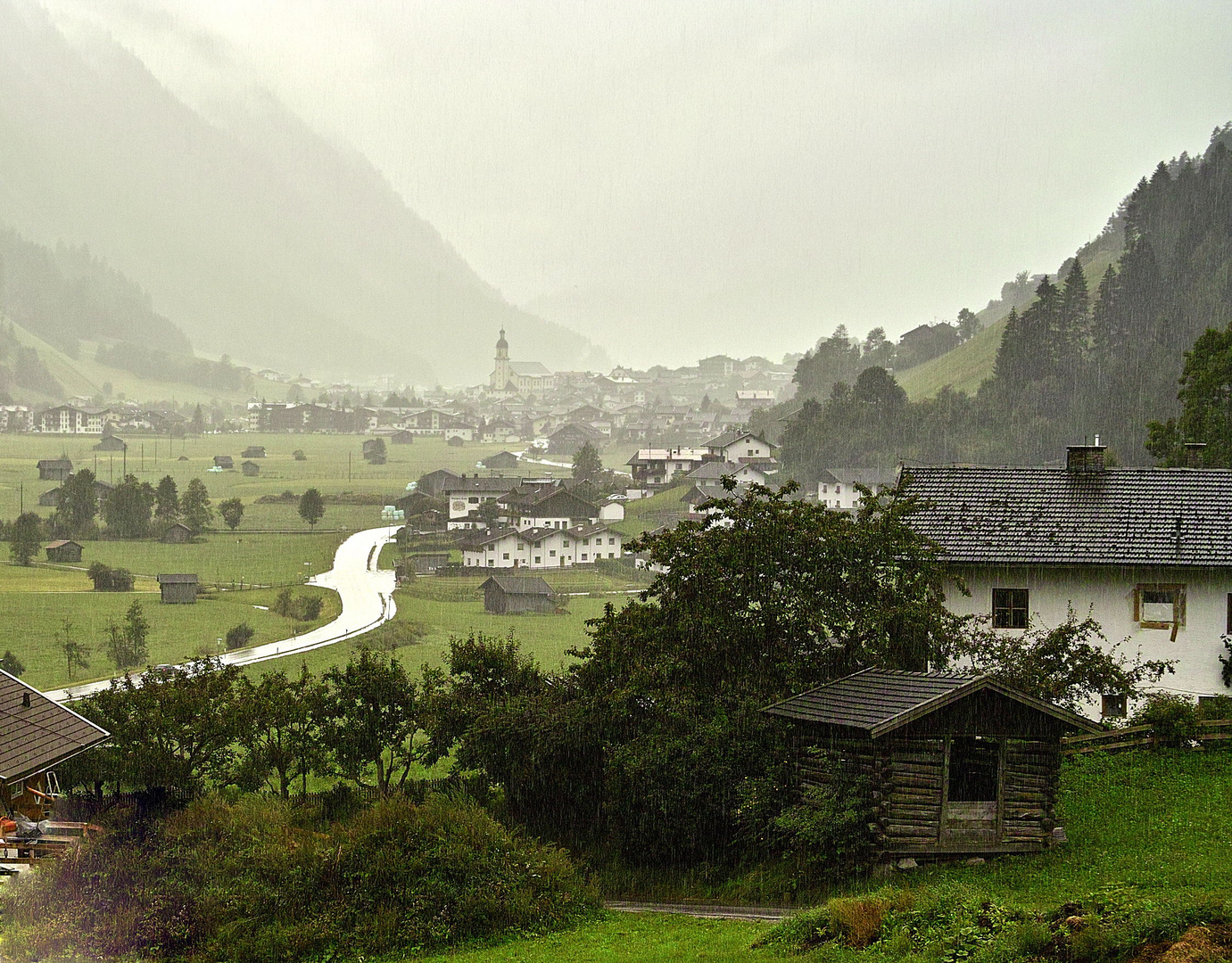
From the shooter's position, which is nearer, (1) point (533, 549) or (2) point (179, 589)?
(2) point (179, 589)

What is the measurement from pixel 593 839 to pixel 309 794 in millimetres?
7305

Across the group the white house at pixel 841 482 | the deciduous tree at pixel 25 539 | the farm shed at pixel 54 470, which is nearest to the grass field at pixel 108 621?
the deciduous tree at pixel 25 539

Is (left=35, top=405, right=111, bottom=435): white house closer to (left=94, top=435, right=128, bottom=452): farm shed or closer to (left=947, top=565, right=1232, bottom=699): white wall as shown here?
(left=94, top=435, right=128, bottom=452): farm shed

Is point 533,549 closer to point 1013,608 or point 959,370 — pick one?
point 1013,608

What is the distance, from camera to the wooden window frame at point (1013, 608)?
2241 cm

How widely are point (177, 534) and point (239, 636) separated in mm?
31152

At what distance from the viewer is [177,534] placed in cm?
7794

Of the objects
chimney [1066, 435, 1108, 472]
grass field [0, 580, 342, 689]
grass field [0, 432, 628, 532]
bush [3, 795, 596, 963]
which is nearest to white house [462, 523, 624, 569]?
grass field [0, 580, 342, 689]

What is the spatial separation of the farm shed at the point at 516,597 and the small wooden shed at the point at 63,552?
34.2 meters

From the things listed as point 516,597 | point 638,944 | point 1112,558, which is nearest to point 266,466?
point 516,597

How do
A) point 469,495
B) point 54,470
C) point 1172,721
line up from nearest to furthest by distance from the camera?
→ point 1172,721 < point 469,495 < point 54,470

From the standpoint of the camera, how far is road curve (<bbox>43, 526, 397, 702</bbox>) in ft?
150

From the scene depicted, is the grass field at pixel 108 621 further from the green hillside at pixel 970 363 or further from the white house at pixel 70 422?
the white house at pixel 70 422

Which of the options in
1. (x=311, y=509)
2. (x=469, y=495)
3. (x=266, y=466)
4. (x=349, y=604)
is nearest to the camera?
(x=349, y=604)
